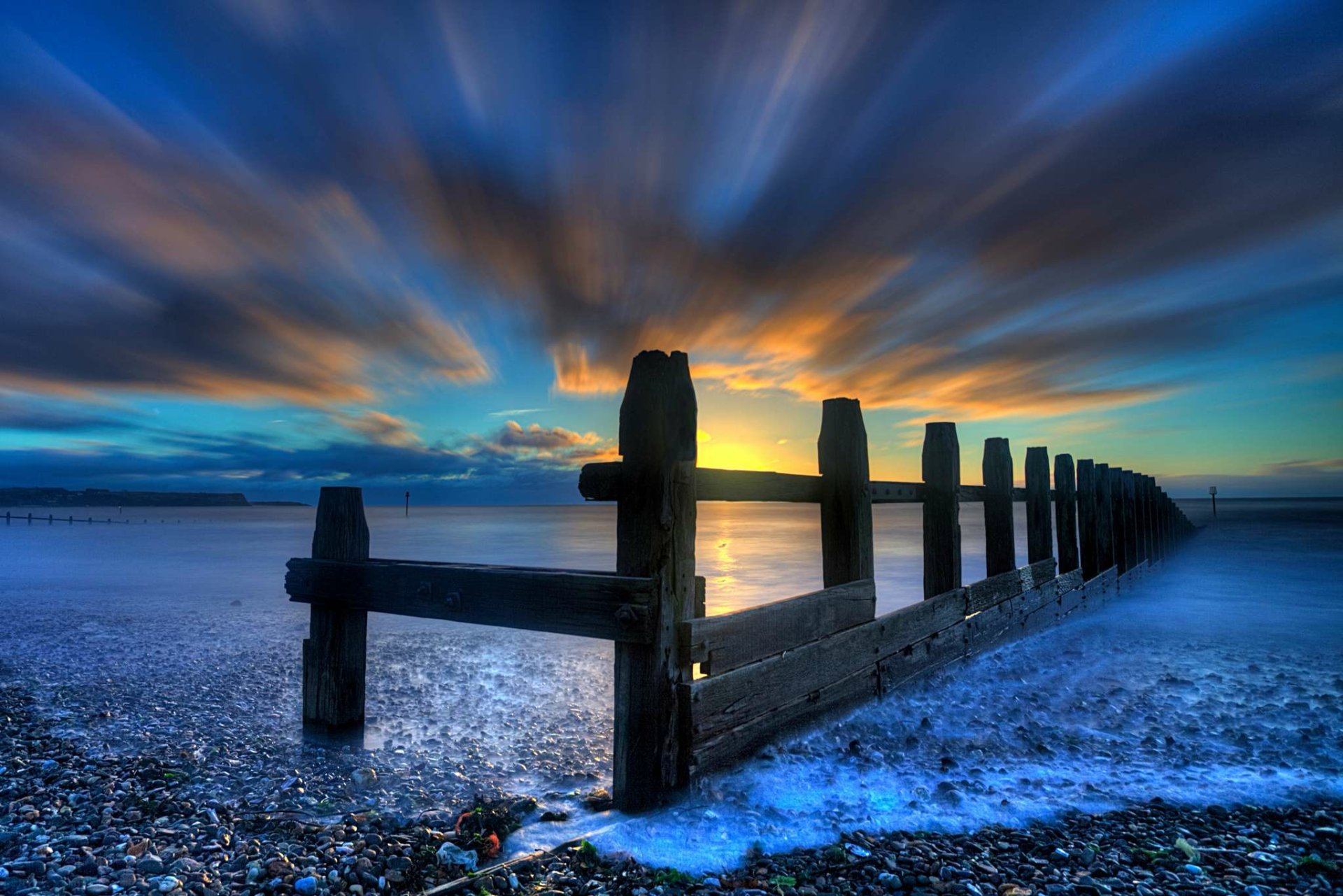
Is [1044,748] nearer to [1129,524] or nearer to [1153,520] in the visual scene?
[1129,524]

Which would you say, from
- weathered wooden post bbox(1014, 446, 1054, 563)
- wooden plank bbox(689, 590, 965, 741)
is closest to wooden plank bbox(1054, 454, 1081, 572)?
weathered wooden post bbox(1014, 446, 1054, 563)

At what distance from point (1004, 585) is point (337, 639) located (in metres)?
6.19

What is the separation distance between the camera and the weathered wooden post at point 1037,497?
8.84 metres

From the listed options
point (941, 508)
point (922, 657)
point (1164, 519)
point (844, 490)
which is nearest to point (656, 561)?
point (844, 490)

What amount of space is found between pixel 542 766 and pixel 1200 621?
9.07 m

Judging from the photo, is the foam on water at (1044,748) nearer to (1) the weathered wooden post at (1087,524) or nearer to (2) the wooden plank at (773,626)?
(2) the wooden plank at (773,626)

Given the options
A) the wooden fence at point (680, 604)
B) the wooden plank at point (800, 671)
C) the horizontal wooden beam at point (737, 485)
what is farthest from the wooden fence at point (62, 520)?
the wooden plank at point (800, 671)

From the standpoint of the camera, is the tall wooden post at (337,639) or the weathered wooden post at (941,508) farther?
the weathered wooden post at (941,508)

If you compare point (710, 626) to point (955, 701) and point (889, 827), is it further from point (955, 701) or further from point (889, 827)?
point (955, 701)

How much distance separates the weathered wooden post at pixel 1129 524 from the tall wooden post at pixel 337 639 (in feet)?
47.7

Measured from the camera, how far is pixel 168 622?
33.0ft

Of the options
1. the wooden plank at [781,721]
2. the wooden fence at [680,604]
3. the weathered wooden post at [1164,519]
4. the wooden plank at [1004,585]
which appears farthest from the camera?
the weathered wooden post at [1164,519]

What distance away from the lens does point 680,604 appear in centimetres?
318

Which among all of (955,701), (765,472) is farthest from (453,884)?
(955,701)
